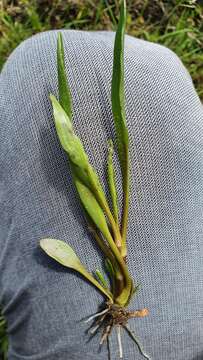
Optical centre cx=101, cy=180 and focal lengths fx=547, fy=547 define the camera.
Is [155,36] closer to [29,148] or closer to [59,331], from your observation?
[29,148]

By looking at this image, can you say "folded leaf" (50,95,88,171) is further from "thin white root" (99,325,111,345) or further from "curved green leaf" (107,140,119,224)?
"thin white root" (99,325,111,345)

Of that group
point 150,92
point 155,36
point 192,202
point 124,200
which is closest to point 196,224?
point 192,202

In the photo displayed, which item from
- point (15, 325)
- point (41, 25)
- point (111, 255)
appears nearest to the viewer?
point (111, 255)

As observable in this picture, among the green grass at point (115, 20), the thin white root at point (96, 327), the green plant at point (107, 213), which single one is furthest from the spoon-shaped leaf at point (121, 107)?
the green grass at point (115, 20)

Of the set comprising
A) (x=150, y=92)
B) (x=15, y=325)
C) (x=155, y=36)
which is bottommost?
(x=15, y=325)

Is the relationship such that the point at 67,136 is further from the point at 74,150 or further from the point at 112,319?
the point at 112,319

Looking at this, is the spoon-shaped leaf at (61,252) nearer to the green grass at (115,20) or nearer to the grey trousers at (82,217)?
the grey trousers at (82,217)
